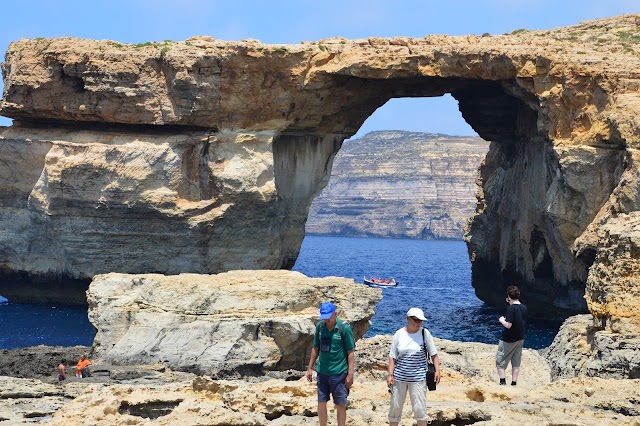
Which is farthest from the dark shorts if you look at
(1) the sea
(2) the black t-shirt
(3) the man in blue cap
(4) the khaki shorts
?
(1) the sea

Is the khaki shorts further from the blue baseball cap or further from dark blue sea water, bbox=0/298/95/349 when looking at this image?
dark blue sea water, bbox=0/298/95/349

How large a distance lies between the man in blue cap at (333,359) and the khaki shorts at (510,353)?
4699mm

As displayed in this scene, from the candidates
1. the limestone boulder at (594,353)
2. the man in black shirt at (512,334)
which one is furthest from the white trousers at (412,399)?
the limestone boulder at (594,353)

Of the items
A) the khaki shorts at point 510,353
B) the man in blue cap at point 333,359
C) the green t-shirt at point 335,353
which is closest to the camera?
the man in blue cap at point 333,359

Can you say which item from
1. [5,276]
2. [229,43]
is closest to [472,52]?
[229,43]

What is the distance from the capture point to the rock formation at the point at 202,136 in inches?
1672

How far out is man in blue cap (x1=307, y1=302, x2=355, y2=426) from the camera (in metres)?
12.3

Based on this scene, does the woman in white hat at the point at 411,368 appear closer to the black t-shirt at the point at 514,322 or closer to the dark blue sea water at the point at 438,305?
the black t-shirt at the point at 514,322

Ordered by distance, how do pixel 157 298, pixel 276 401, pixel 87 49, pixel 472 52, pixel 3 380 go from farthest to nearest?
1. pixel 87 49
2. pixel 472 52
3. pixel 157 298
4. pixel 3 380
5. pixel 276 401

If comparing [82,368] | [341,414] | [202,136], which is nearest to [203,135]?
[202,136]

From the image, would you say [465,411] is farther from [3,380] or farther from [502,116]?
[502,116]

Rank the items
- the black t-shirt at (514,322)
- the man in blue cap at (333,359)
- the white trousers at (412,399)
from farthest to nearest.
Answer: the black t-shirt at (514,322) < the man in blue cap at (333,359) < the white trousers at (412,399)

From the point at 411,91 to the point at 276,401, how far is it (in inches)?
1409

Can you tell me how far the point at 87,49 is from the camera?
44.0 metres
